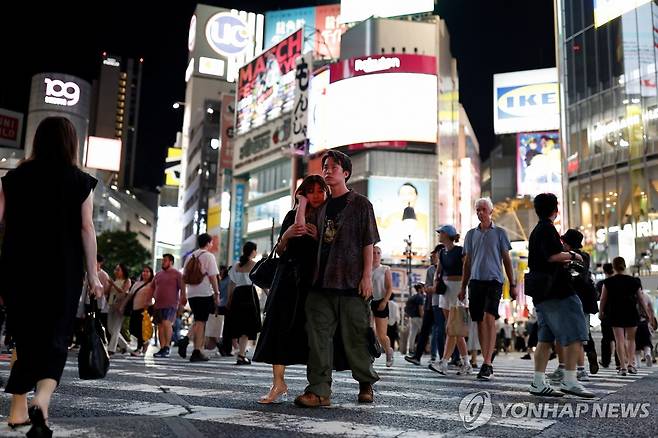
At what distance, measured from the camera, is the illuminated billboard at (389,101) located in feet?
152

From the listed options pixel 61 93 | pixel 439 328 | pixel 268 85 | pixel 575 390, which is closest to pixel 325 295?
pixel 575 390

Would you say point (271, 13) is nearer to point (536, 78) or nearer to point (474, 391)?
point (536, 78)

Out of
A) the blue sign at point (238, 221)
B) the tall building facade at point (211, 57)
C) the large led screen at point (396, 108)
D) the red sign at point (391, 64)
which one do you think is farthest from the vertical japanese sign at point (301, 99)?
the tall building facade at point (211, 57)

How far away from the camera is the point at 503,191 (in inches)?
2896

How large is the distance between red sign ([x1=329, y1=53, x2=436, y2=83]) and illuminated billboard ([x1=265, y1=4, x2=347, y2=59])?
12.0m

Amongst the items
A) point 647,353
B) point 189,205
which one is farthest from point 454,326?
point 189,205

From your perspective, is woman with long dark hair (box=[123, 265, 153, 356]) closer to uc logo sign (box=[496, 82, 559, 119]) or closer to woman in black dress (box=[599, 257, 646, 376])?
woman in black dress (box=[599, 257, 646, 376])

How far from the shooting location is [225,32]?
10444cm

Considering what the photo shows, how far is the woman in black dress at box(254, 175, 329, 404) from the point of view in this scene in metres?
4.43

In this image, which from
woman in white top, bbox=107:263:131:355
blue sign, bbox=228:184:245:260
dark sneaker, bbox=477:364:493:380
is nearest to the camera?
dark sneaker, bbox=477:364:493:380

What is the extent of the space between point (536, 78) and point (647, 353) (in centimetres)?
5114

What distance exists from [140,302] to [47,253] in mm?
8678

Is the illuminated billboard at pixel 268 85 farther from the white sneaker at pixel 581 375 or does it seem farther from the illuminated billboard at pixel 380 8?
the white sneaker at pixel 581 375

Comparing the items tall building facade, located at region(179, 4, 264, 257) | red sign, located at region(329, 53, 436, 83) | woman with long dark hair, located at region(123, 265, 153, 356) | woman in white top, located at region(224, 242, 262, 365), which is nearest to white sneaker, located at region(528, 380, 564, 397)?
woman in white top, located at region(224, 242, 262, 365)
